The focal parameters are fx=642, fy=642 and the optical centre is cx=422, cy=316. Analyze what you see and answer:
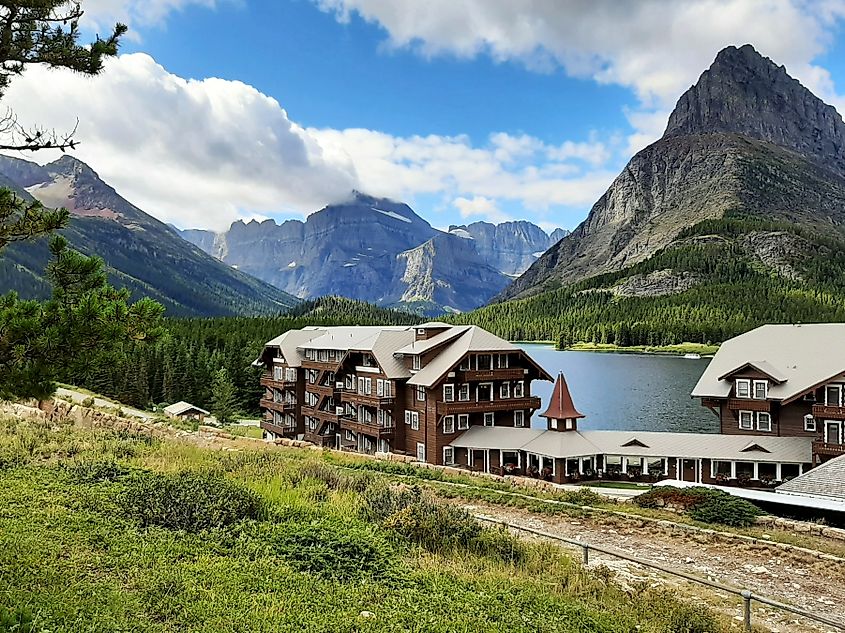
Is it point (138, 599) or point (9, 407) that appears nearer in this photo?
point (138, 599)

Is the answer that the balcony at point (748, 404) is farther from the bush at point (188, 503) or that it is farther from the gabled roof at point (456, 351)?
the bush at point (188, 503)

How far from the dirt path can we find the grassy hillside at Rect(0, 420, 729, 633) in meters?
1.47

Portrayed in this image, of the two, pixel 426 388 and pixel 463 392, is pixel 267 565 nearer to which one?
pixel 426 388

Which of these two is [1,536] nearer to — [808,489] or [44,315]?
[44,315]

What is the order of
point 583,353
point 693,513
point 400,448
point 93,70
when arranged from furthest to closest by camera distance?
point 583,353 → point 400,448 → point 693,513 → point 93,70

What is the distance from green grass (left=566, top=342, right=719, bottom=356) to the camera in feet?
519

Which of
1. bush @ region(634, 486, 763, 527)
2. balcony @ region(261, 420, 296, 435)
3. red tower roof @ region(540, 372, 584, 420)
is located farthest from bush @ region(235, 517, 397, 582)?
balcony @ region(261, 420, 296, 435)

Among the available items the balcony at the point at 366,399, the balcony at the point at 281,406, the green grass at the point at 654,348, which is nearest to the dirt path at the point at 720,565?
the balcony at the point at 366,399

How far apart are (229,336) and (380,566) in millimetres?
89454

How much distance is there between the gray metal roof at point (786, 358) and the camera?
36781 millimetres

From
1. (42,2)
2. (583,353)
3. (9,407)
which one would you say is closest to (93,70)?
(42,2)

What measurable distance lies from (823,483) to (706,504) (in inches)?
379

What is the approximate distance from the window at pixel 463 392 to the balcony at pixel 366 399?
16.3ft

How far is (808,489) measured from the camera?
88.5ft
